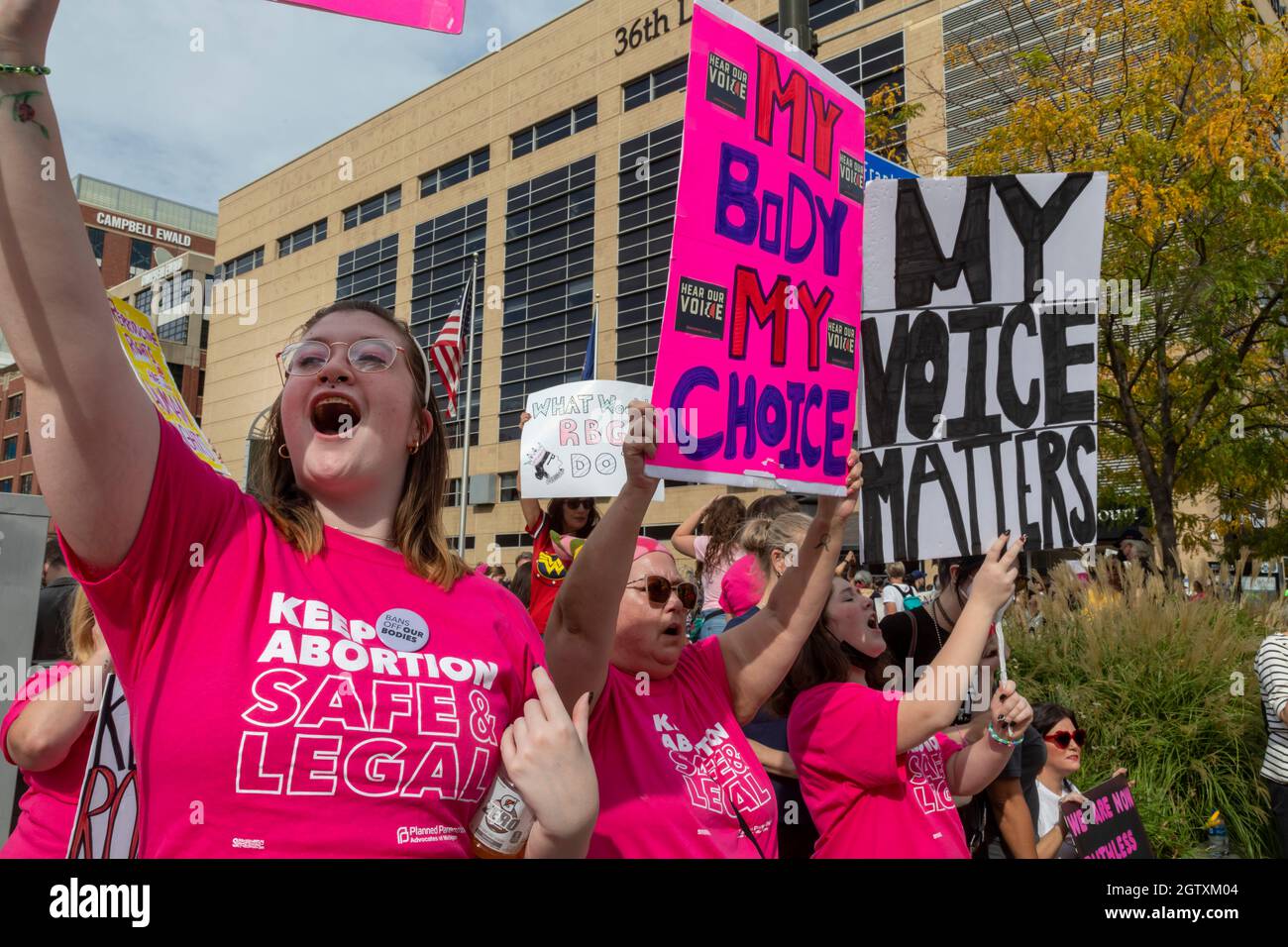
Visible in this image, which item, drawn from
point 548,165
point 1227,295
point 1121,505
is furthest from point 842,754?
point 548,165

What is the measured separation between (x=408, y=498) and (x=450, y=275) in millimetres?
37448

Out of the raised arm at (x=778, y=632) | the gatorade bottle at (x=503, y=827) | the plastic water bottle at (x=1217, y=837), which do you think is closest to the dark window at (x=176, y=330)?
Answer: the plastic water bottle at (x=1217, y=837)

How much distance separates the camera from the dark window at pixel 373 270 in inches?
1571

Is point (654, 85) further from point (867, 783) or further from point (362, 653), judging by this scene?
point (362, 653)

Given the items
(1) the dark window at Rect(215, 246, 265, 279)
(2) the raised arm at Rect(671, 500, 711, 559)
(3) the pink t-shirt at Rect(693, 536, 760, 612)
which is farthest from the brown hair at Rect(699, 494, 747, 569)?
(1) the dark window at Rect(215, 246, 265, 279)

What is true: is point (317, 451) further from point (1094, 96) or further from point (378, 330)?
point (1094, 96)

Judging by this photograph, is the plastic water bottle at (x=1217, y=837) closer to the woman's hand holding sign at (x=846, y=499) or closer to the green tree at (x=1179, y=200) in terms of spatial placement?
the woman's hand holding sign at (x=846, y=499)

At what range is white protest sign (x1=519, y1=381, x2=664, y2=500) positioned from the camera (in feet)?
19.7

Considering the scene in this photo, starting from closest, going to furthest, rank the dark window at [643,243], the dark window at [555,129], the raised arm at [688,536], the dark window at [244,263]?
the raised arm at [688,536] < the dark window at [643,243] < the dark window at [555,129] < the dark window at [244,263]

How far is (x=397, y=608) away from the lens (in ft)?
5.01

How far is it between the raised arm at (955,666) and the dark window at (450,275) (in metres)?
34.2

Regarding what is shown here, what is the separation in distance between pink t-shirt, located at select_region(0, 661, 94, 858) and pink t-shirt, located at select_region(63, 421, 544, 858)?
0.96 metres

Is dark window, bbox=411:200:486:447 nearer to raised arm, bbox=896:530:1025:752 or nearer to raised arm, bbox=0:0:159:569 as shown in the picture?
raised arm, bbox=896:530:1025:752

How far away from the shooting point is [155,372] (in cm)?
240
